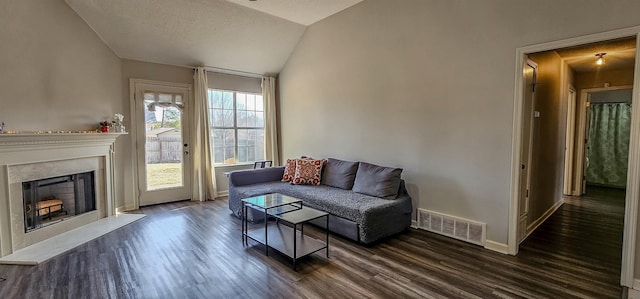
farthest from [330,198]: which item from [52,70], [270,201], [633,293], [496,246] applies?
[52,70]

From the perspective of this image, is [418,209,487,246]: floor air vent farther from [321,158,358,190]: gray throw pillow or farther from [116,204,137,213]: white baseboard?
[116,204,137,213]: white baseboard

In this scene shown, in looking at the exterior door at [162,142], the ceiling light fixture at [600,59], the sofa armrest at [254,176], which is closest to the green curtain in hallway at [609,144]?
the ceiling light fixture at [600,59]

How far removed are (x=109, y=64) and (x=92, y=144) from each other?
1245mm

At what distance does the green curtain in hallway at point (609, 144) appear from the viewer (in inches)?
240

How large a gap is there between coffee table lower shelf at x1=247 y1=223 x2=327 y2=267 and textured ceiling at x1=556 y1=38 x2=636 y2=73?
3203 mm

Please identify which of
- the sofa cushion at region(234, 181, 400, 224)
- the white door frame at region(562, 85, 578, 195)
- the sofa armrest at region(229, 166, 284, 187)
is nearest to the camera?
the sofa cushion at region(234, 181, 400, 224)

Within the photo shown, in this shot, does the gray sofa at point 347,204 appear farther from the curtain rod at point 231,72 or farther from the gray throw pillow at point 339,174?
the curtain rod at point 231,72

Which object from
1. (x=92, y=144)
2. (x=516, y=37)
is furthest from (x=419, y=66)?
(x=92, y=144)

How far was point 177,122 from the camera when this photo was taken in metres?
5.09

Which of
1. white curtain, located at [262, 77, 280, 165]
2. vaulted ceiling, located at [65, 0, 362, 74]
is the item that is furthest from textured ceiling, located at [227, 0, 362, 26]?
white curtain, located at [262, 77, 280, 165]

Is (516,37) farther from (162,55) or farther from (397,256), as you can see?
(162,55)

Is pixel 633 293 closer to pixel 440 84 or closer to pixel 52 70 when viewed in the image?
pixel 440 84

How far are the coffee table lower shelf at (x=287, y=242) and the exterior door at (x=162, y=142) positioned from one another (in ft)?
8.55

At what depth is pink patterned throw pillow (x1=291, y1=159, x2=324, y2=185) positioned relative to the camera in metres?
4.44
